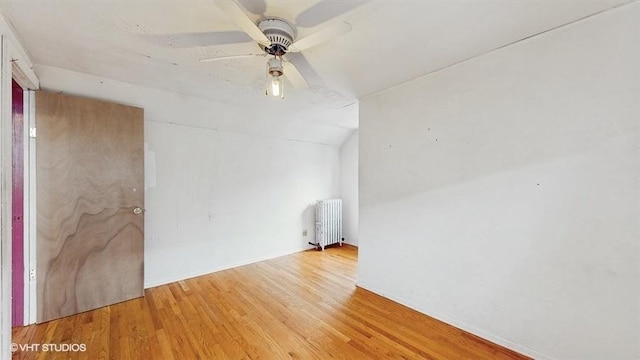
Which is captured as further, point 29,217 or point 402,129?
point 402,129

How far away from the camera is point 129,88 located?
2.62 meters

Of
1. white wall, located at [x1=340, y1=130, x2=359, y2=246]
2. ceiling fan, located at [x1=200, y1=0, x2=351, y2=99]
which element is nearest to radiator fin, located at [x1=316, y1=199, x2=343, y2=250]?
white wall, located at [x1=340, y1=130, x2=359, y2=246]

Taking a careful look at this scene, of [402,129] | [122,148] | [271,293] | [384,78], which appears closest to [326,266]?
[271,293]

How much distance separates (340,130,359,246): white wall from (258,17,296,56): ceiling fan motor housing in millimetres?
3325

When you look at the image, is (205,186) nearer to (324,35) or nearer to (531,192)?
(324,35)

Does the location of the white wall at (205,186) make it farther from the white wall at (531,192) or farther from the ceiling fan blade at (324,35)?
the white wall at (531,192)

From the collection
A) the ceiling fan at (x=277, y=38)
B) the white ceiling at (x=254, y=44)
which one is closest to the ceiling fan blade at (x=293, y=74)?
the ceiling fan at (x=277, y=38)

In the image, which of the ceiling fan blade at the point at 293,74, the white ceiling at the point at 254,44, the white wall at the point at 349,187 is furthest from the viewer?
the white wall at the point at 349,187

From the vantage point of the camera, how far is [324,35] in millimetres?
1406

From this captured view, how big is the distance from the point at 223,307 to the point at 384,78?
2.74 metres

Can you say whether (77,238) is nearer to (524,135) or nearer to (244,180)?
(244,180)

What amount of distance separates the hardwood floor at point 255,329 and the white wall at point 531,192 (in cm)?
34

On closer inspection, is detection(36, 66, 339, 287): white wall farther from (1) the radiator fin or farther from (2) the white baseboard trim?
(2) the white baseboard trim

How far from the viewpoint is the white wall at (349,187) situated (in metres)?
4.90
